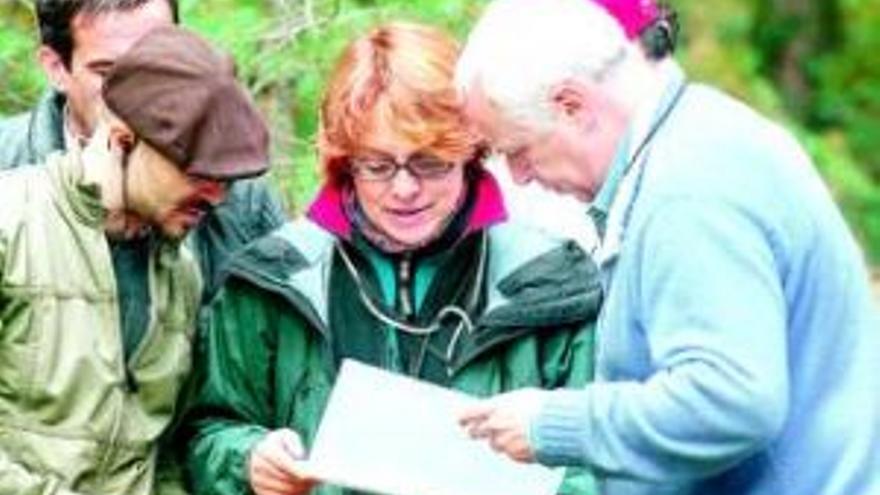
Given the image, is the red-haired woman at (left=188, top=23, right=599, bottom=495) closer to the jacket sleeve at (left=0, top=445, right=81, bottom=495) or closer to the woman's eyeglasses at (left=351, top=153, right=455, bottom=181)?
the woman's eyeglasses at (left=351, top=153, right=455, bottom=181)

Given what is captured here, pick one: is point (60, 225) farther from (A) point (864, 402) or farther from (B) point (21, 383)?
(A) point (864, 402)

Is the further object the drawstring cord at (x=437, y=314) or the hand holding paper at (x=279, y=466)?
the drawstring cord at (x=437, y=314)

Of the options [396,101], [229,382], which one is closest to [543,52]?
[396,101]

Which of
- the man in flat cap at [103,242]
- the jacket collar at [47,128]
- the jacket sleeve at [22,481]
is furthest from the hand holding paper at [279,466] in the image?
the jacket collar at [47,128]

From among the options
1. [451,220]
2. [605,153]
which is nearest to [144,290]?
[451,220]

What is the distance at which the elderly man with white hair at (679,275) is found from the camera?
346 centimetres

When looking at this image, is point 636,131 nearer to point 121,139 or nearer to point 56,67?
point 121,139

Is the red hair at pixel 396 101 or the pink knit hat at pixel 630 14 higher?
the pink knit hat at pixel 630 14

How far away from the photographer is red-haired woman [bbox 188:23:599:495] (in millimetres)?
4277

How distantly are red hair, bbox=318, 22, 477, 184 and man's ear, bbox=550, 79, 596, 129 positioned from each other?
56 centimetres

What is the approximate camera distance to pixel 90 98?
15.1 ft

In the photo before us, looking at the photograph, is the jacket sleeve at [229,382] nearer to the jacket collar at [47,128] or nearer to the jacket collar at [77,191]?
the jacket collar at [77,191]

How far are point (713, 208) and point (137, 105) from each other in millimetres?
1135

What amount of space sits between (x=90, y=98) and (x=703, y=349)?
1.61m
